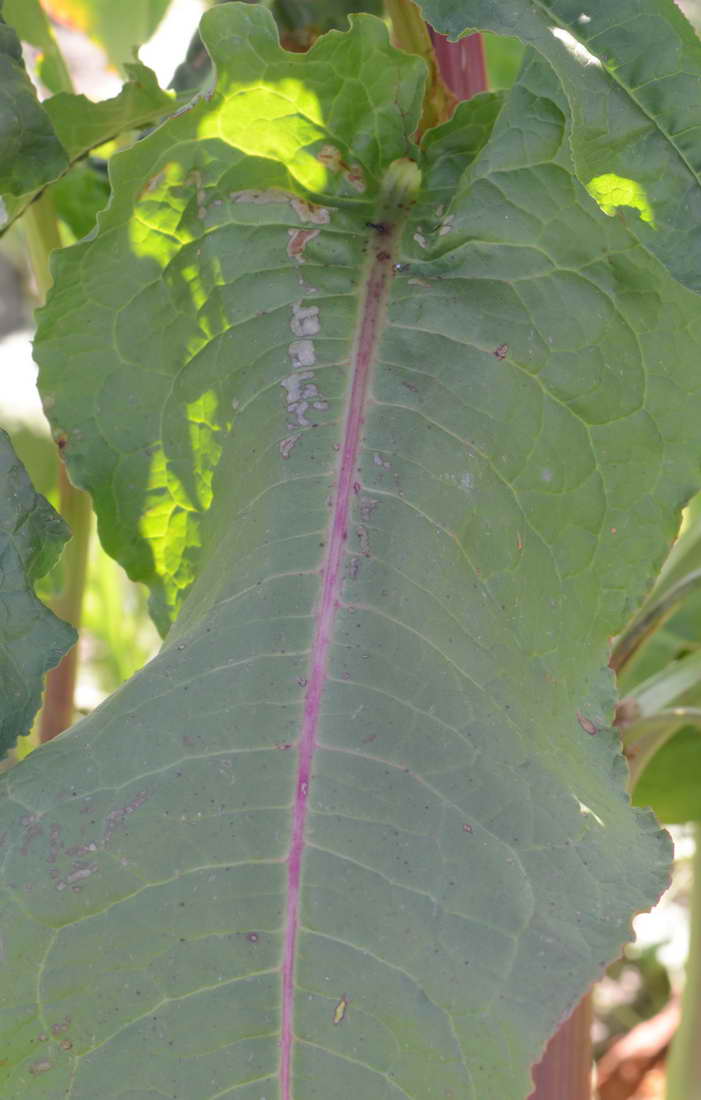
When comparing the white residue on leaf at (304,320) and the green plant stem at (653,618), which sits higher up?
the green plant stem at (653,618)

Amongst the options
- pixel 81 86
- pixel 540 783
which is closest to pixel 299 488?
pixel 540 783

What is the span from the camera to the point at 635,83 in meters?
0.58

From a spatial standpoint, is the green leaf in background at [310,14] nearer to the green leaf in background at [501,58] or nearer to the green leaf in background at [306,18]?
the green leaf in background at [306,18]

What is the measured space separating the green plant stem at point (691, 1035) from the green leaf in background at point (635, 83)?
0.77 metres

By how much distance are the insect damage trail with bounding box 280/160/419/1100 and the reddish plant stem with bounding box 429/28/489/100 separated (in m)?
0.15

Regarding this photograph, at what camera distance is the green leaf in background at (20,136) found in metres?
0.69

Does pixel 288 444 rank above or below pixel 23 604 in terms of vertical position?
above

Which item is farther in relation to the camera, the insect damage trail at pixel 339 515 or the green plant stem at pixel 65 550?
the green plant stem at pixel 65 550

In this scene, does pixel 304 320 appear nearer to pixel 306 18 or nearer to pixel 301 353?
pixel 301 353

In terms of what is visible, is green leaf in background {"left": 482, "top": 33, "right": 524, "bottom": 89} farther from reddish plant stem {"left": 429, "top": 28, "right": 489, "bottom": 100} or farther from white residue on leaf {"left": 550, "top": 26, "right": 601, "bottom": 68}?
white residue on leaf {"left": 550, "top": 26, "right": 601, "bottom": 68}

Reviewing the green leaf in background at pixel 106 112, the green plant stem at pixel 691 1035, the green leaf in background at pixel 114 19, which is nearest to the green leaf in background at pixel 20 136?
the green leaf in background at pixel 106 112

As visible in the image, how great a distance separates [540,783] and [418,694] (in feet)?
0.24

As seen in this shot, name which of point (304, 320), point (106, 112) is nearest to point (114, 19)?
point (106, 112)

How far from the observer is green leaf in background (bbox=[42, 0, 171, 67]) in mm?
1220
